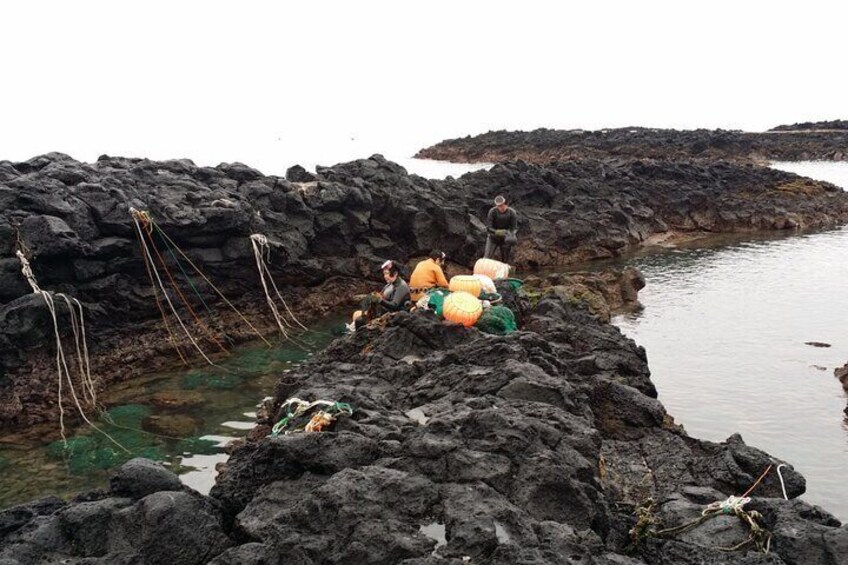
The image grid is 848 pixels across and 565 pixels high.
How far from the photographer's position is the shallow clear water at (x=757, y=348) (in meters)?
12.9

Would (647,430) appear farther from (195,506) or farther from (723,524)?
(195,506)

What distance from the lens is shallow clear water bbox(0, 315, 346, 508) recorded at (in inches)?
455

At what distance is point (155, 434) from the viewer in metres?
13.3

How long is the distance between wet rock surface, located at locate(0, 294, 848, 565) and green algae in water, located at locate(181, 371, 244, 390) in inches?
304

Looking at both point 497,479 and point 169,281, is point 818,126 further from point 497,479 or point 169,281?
point 497,479

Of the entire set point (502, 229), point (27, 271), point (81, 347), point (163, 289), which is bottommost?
point (81, 347)

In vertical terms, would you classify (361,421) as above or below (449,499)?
above

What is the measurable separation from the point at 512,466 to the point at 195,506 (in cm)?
329

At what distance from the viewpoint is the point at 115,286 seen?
17453 mm

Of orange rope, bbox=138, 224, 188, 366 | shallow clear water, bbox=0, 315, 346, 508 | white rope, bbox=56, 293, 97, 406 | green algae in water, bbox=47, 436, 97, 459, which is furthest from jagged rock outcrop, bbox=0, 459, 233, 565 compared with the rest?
orange rope, bbox=138, 224, 188, 366

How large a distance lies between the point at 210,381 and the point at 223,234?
5418 mm

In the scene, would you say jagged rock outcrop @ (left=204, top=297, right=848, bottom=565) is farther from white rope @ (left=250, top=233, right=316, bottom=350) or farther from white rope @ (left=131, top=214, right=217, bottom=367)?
white rope @ (left=250, top=233, right=316, bottom=350)

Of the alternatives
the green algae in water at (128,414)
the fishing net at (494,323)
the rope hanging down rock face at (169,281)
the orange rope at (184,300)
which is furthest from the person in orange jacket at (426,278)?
the green algae in water at (128,414)

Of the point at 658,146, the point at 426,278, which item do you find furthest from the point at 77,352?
the point at 658,146
